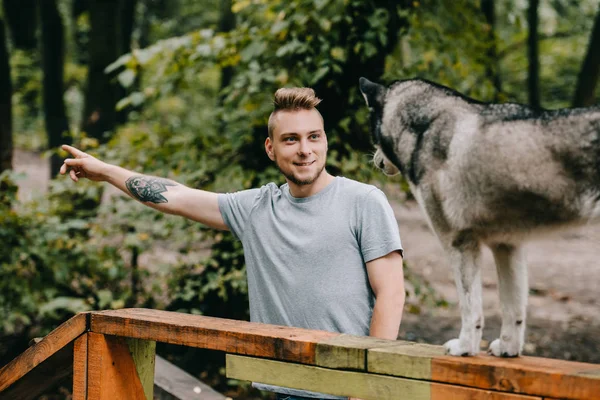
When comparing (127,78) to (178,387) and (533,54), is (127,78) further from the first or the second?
(533,54)

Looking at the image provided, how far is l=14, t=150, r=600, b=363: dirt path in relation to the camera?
6688 mm

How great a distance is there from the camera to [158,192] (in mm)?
2811

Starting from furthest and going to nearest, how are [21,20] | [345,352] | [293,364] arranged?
[21,20] → [293,364] → [345,352]

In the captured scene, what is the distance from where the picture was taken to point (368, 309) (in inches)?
97.4

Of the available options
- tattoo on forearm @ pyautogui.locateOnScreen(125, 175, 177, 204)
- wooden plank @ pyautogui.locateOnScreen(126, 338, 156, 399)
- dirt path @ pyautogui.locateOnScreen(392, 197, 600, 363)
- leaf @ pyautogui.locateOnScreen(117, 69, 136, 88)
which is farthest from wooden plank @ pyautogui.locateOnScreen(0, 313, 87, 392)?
dirt path @ pyautogui.locateOnScreen(392, 197, 600, 363)

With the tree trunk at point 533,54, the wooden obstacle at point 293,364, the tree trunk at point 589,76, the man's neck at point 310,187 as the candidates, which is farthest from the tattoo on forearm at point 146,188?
the tree trunk at point 533,54

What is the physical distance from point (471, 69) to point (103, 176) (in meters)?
3.69

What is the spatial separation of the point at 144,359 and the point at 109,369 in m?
0.19

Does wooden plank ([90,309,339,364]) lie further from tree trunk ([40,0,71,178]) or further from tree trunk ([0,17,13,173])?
tree trunk ([40,0,71,178])

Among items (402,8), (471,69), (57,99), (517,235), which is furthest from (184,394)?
(57,99)

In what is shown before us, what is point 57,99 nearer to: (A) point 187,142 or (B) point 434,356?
(A) point 187,142

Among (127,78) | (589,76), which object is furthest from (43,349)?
(589,76)

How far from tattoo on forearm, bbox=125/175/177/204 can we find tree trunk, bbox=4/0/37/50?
40.7 ft

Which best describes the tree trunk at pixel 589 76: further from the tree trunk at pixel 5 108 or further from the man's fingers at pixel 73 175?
the man's fingers at pixel 73 175
